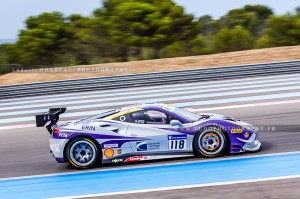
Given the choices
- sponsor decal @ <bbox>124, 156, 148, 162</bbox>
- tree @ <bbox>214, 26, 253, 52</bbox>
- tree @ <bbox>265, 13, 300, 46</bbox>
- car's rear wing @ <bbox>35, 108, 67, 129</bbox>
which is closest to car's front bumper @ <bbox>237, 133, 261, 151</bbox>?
sponsor decal @ <bbox>124, 156, 148, 162</bbox>

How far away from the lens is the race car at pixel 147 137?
28.8 feet

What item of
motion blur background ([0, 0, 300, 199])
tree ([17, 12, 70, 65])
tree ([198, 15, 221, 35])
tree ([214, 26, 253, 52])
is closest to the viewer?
motion blur background ([0, 0, 300, 199])

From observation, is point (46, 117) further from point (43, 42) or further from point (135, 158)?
point (43, 42)

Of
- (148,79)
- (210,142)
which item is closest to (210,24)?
(148,79)

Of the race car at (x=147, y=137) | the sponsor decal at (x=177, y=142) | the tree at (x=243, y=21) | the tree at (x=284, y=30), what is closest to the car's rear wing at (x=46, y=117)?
→ the race car at (x=147, y=137)

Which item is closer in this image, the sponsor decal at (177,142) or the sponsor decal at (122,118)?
the sponsor decal at (177,142)

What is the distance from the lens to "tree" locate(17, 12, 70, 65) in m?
30.0

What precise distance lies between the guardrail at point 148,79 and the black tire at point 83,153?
34.2 ft

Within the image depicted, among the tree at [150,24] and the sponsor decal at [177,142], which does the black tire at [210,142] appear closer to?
the sponsor decal at [177,142]

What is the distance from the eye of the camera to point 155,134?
884 cm

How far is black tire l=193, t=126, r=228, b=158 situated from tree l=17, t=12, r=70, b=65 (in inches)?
892

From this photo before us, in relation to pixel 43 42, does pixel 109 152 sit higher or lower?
lower

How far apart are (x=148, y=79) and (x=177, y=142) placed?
35.2 ft

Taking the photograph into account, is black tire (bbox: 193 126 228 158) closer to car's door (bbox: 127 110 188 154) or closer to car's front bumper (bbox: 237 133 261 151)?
car's door (bbox: 127 110 188 154)
